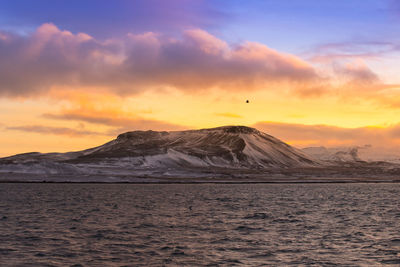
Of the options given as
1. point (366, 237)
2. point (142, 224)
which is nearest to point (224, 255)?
point (366, 237)

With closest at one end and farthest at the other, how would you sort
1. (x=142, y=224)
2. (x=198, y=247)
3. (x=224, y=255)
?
(x=224, y=255), (x=198, y=247), (x=142, y=224)

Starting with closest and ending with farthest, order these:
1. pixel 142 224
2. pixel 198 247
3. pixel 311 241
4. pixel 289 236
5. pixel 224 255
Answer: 1. pixel 224 255
2. pixel 198 247
3. pixel 311 241
4. pixel 289 236
5. pixel 142 224

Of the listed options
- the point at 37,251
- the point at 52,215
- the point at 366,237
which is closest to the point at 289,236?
the point at 366,237

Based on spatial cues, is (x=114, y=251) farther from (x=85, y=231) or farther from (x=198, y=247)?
(x=85, y=231)

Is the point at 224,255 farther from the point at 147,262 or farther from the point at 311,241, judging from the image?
the point at 311,241

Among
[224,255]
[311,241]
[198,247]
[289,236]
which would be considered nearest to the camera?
[224,255]

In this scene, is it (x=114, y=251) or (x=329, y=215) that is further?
(x=329, y=215)

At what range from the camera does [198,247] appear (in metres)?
37.1

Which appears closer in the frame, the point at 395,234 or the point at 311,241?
the point at 311,241

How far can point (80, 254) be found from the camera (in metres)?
34.0

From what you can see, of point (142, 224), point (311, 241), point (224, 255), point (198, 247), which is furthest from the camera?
point (142, 224)

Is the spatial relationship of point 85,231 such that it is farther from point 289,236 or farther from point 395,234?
point 395,234

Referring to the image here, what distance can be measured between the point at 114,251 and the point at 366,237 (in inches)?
854

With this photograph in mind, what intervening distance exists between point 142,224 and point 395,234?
80.8 feet
